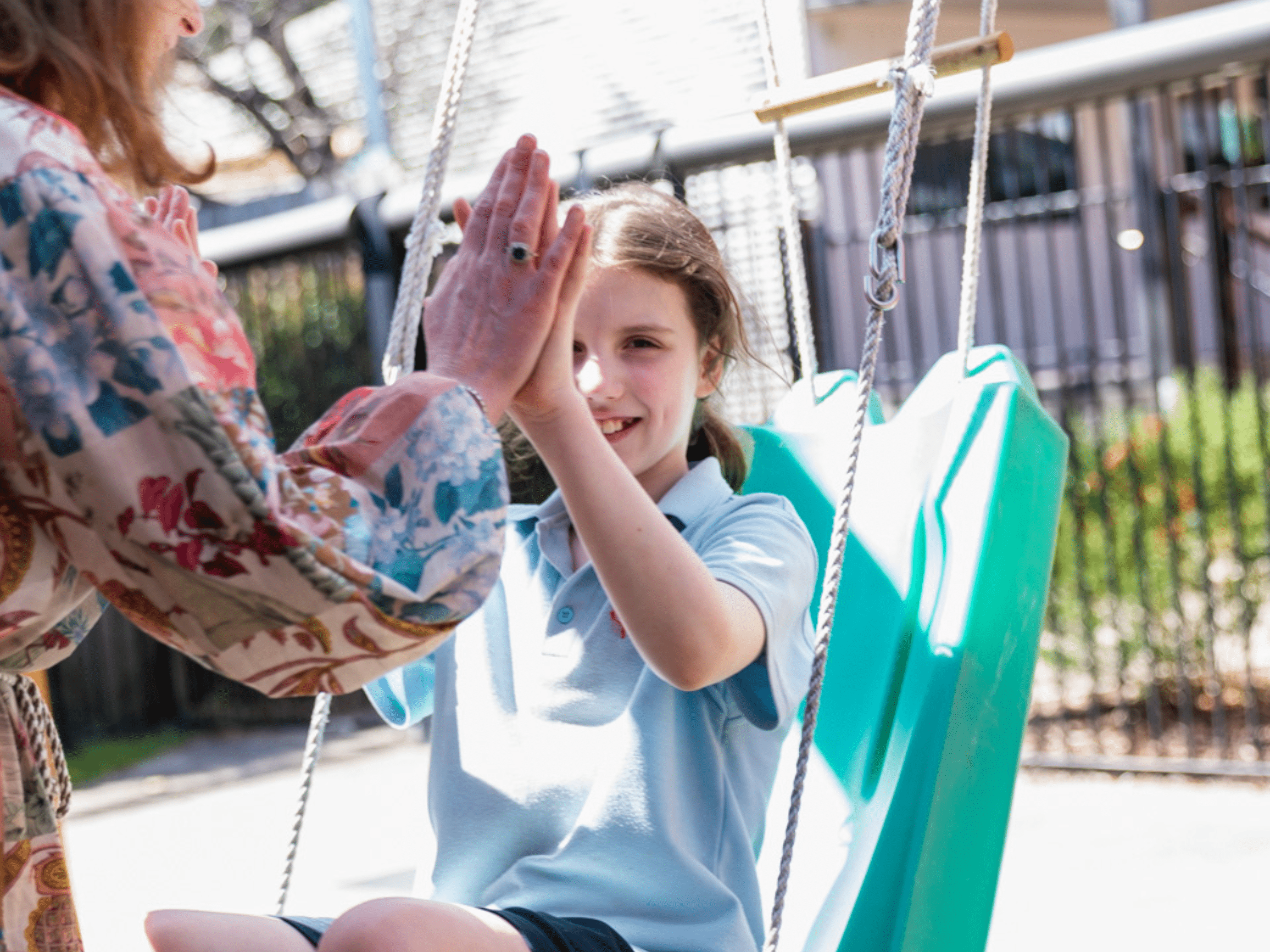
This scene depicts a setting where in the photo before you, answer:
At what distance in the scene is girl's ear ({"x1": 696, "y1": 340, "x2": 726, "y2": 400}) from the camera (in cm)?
165

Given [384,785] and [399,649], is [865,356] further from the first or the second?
[384,785]

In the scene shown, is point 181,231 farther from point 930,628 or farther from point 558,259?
point 930,628

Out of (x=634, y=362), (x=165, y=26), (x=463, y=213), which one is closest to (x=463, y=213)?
(x=463, y=213)

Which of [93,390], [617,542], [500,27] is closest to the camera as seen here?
[93,390]

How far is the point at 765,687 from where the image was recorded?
1342 millimetres

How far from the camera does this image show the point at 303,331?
20.2 ft

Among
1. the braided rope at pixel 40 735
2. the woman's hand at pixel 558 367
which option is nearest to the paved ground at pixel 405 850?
the braided rope at pixel 40 735

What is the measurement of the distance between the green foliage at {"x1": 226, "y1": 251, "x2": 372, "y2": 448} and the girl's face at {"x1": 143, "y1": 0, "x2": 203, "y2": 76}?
5.09m

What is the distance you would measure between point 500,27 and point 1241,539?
27.0 ft

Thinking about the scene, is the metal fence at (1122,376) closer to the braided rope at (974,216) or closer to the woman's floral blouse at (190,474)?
the braided rope at (974,216)

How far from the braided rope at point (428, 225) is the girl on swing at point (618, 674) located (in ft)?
0.68

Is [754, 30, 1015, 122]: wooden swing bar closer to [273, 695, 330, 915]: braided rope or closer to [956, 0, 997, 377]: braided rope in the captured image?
[956, 0, 997, 377]: braided rope

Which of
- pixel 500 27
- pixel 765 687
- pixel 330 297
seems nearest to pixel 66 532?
pixel 765 687

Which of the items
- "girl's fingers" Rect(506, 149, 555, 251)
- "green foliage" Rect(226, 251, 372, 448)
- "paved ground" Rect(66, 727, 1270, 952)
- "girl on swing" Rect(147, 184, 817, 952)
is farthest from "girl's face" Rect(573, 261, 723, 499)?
"green foliage" Rect(226, 251, 372, 448)
